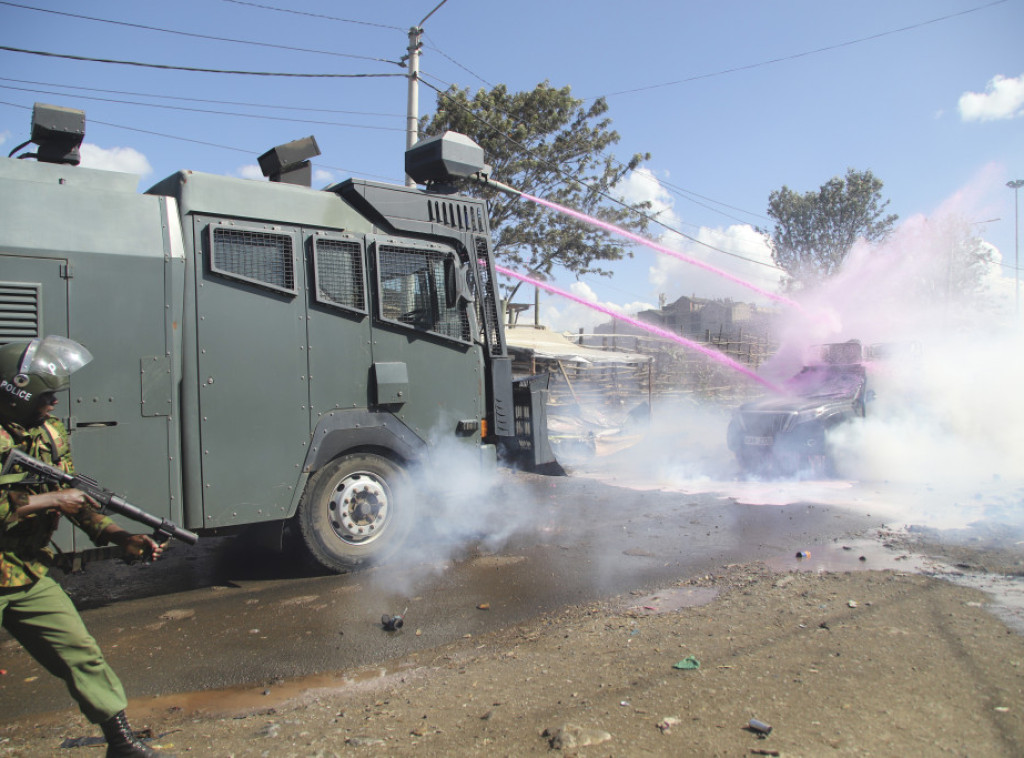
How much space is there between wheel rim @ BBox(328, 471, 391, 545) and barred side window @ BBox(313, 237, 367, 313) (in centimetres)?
149

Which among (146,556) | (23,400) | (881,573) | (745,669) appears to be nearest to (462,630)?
(745,669)

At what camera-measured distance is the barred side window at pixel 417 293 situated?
5.71 metres

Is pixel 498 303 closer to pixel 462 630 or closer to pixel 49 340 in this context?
pixel 462 630

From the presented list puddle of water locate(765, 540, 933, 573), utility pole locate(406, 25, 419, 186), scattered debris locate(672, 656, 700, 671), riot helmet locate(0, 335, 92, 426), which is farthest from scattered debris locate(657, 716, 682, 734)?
utility pole locate(406, 25, 419, 186)

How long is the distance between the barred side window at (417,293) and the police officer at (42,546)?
10.6 ft

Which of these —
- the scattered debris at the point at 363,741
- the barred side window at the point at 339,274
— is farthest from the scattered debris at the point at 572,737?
the barred side window at the point at 339,274

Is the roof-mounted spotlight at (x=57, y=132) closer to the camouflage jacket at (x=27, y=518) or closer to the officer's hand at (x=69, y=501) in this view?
the camouflage jacket at (x=27, y=518)

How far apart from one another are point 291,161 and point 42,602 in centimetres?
454

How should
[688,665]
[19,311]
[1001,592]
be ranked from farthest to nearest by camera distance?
[1001,592], [19,311], [688,665]

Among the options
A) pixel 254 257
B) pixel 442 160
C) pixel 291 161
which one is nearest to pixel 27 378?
pixel 254 257

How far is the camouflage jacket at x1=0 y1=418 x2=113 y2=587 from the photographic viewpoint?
2.32 meters

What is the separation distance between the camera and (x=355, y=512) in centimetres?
548

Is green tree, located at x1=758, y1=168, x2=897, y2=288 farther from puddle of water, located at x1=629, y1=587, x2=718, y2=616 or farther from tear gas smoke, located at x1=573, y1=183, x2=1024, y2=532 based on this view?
puddle of water, located at x1=629, y1=587, x2=718, y2=616

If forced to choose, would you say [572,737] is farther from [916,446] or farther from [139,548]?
[916,446]
